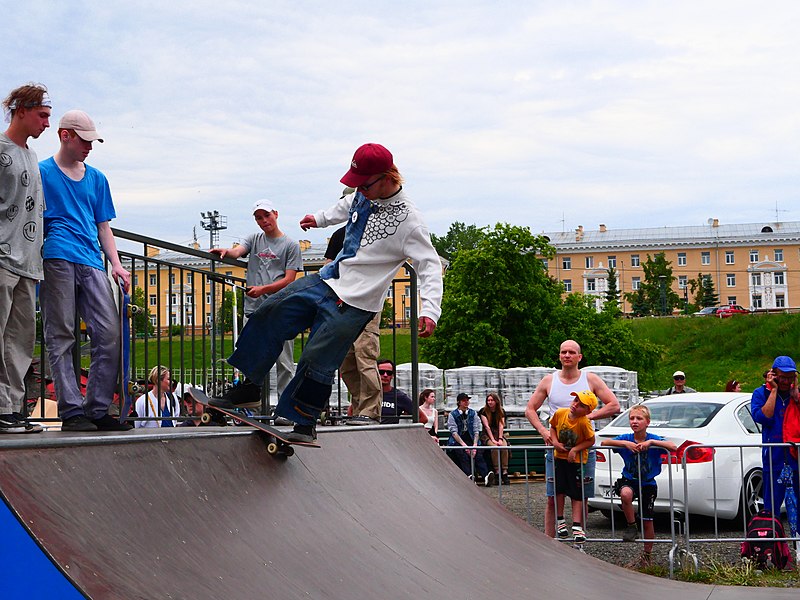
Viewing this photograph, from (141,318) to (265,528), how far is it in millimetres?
2614

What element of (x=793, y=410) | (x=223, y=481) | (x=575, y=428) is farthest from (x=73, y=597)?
(x=793, y=410)

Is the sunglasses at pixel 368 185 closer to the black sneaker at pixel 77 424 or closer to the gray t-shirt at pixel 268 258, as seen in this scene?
the black sneaker at pixel 77 424

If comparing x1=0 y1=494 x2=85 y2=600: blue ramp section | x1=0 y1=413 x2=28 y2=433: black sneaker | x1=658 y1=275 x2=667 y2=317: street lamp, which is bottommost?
x1=0 y1=494 x2=85 y2=600: blue ramp section

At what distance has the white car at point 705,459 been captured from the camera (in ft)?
33.7

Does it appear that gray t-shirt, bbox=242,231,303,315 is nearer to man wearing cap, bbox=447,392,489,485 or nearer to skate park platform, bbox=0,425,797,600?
skate park platform, bbox=0,425,797,600

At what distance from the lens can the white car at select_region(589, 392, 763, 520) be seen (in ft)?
33.7

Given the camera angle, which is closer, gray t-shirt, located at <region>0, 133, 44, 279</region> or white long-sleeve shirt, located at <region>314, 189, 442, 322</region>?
gray t-shirt, located at <region>0, 133, 44, 279</region>

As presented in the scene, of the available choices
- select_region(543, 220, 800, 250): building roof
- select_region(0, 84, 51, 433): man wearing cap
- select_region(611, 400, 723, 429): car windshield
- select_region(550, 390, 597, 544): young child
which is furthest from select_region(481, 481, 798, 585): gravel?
select_region(543, 220, 800, 250): building roof

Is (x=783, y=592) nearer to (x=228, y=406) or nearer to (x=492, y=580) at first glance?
(x=492, y=580)

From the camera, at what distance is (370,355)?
8.20 m

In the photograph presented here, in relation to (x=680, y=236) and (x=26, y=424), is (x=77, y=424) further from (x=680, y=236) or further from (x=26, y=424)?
(x=680, y=236)

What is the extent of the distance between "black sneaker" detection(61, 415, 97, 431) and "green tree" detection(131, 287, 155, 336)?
1.12 m

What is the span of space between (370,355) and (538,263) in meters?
49.1

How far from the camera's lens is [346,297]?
5.13m
